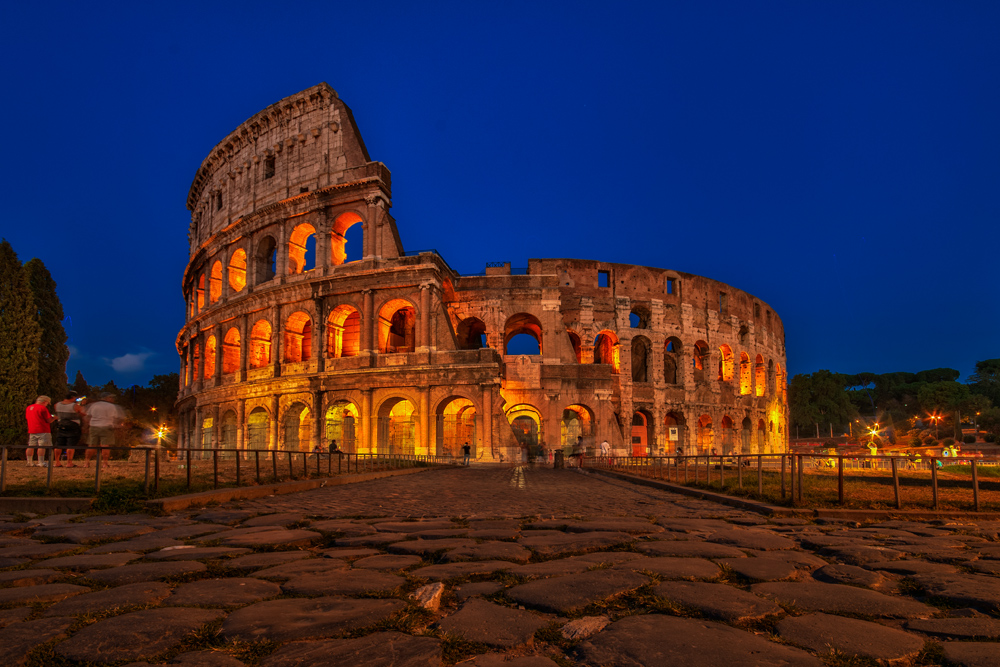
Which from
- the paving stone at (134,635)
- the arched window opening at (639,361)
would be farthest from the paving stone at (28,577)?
the arched window opening at (639,361)

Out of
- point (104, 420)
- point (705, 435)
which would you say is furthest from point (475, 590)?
point (705, 435)

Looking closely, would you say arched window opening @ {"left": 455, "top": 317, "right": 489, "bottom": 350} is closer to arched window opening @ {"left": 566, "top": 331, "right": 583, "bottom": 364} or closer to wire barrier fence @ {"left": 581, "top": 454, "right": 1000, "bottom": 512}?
arched window opening @ {"left": 566, "top": 331, "right": 583, "bottom": 364}

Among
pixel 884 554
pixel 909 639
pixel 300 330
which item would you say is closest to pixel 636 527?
pixel 884 554

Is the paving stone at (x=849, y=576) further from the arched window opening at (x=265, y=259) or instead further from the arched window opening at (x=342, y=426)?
the arched window opening at (x=265, y=259)

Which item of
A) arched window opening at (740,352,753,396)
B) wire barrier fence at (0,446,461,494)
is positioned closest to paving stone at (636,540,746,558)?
wire barrier fence at (0,446,461,494)

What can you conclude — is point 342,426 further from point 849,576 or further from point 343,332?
point 849,576

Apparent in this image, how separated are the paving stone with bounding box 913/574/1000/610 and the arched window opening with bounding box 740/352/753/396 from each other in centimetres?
3370

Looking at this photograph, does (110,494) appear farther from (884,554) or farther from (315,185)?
(315,185)

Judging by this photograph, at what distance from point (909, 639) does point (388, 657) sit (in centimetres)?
170

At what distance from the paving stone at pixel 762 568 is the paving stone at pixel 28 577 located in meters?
3.40

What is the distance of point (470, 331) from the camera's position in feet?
103

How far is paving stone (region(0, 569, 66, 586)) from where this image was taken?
281 centimetres

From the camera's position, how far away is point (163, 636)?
6.51 feet

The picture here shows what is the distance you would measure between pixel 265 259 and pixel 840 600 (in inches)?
1173
